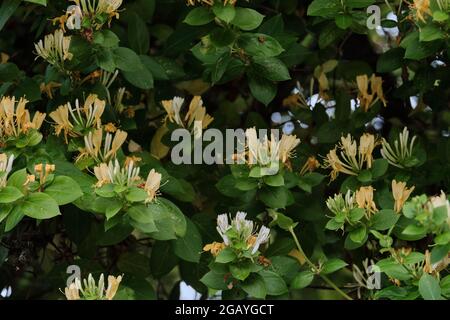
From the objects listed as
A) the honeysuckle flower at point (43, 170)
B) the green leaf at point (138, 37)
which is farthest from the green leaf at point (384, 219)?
the green leaf at point (138, 37)

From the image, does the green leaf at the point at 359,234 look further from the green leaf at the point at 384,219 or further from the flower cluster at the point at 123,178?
the flower cluster at the point at 123,178

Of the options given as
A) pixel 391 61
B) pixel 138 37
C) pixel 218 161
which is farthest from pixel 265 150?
pixel 138 37

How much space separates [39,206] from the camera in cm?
167

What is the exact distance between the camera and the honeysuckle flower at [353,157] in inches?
77.2

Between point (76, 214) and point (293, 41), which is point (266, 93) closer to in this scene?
point (293, 41)

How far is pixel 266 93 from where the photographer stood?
2.09 meters

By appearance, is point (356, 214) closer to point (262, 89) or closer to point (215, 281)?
point (215, 281)

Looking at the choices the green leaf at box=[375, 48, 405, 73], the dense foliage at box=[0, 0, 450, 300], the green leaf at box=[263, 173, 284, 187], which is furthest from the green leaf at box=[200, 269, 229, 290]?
the green leaf at box=[375, 48, 405, 73]

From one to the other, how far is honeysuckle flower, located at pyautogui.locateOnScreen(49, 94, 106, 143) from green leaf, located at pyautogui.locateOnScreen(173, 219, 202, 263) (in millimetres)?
287

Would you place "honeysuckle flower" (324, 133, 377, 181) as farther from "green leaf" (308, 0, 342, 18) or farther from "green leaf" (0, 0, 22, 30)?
"green leaf" (0, 0, 22, 30)

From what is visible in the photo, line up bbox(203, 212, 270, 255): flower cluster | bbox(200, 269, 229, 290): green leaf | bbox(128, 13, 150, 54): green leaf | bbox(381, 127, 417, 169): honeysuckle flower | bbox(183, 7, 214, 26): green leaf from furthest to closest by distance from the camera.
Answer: bbox(128, 13, 150, 54): green leaf < bbox(381, 127, 417, 169): honeysuckle flower < bbox(183, 7, 214, 26): green leaf < bbox(200, 269, 229, 290): green leaf < bbox(203, 212, 270, 255): flower cluster

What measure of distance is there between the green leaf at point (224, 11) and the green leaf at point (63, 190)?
45cm

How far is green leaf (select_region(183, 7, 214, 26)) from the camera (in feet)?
6.31
